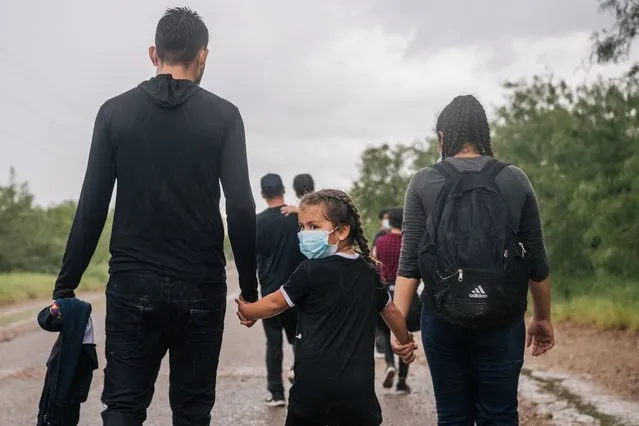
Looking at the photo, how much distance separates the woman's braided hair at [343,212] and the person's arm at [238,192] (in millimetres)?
417

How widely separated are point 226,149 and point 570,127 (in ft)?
34.2

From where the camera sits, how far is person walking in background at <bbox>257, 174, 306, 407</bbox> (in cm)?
744

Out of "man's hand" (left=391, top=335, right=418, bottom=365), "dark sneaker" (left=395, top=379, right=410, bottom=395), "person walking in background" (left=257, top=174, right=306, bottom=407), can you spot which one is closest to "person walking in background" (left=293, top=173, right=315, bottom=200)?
"person walking in background" (left=257, top=174, right=306, bottom=407)

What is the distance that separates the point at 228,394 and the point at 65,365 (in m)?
4.66

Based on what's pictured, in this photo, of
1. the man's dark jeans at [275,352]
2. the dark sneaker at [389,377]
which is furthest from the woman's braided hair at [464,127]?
the dark sneaker at [389,377]

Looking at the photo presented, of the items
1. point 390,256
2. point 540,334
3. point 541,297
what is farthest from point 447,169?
point 390,256

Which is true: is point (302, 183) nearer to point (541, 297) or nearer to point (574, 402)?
point (574, 402)

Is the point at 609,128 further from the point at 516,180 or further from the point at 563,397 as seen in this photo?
the point at 516,180

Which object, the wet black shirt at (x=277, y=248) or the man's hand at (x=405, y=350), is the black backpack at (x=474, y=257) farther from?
the wet black shirt at (x=277, y=248)

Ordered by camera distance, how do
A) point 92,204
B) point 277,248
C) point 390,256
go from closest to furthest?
point 92,204 < point 277,248 < point 390,256

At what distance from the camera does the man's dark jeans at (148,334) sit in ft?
11.9

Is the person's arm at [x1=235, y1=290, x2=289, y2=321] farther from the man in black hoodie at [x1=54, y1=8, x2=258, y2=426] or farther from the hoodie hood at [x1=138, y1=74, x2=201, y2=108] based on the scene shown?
the hoodie hood at [x1=138, y1=74, x2=201, y2=108]

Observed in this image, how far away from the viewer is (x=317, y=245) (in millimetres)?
4062

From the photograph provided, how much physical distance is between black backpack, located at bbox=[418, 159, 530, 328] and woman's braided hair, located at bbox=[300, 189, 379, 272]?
44 centimetres
